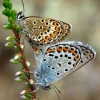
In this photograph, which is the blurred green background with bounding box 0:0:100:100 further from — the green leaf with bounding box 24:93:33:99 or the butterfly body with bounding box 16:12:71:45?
the green leaf with bounding box 24:93:33:99

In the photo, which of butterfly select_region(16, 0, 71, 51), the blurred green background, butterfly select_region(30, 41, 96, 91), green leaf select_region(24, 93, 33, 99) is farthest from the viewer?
the blurred green background

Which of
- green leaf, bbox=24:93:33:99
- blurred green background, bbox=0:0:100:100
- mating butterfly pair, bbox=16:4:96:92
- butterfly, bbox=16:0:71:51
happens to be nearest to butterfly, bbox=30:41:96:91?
mating butterfly pair, bbox=16:4:96:92

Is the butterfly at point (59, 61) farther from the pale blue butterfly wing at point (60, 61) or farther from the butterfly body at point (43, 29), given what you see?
the butterfly body at point (43, 29)

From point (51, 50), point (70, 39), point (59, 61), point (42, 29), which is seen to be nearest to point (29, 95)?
point (51, 50)

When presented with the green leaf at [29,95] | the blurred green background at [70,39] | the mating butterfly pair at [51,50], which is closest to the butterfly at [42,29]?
the mating butterfly pair at [51,50]

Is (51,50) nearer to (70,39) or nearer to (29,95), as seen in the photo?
(29,95)

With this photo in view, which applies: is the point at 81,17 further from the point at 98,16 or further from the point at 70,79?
the point at 70,79
